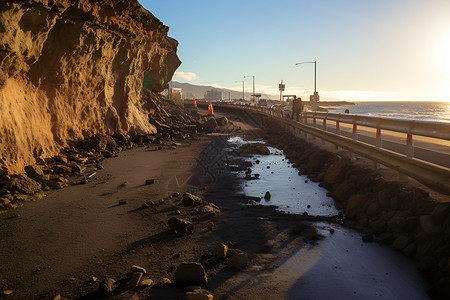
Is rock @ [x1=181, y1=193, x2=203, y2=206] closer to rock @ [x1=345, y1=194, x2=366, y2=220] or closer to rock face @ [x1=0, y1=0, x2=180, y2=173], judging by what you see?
rock @ [x1=345, y1=194, x2=366, y2=220]

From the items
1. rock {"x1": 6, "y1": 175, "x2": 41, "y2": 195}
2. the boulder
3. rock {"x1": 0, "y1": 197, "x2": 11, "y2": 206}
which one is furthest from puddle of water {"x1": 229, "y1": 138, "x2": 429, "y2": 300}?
rock {"x1": 6, "y1": 175, "x2": 41, "y2": 195}

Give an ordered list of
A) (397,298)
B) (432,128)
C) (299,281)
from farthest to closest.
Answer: (432,128)
(299,281)
(397,298)

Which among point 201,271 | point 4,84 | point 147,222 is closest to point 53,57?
point 4,84

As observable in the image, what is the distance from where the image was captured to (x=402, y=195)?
21.8 ft

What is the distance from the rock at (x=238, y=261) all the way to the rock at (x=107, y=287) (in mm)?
1650

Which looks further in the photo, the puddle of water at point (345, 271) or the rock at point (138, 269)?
the rock at point (138, 269)

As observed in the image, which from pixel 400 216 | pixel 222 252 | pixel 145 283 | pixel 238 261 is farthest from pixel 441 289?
pixel 145 283

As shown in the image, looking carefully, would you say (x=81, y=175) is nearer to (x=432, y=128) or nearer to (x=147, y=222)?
(x=147, y=222)

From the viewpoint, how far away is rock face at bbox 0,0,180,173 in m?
10.2

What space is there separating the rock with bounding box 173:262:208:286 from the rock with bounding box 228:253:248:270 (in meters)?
0.62

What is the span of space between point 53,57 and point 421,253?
1345 cm

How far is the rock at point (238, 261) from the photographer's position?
498 centimetres

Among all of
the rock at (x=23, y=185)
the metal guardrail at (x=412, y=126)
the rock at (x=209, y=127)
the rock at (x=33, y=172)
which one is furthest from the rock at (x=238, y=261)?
the rock at (x=209, y=127)

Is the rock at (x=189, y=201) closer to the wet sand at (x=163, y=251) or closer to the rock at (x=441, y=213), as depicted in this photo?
the wet sand at (x=163, y=251)
